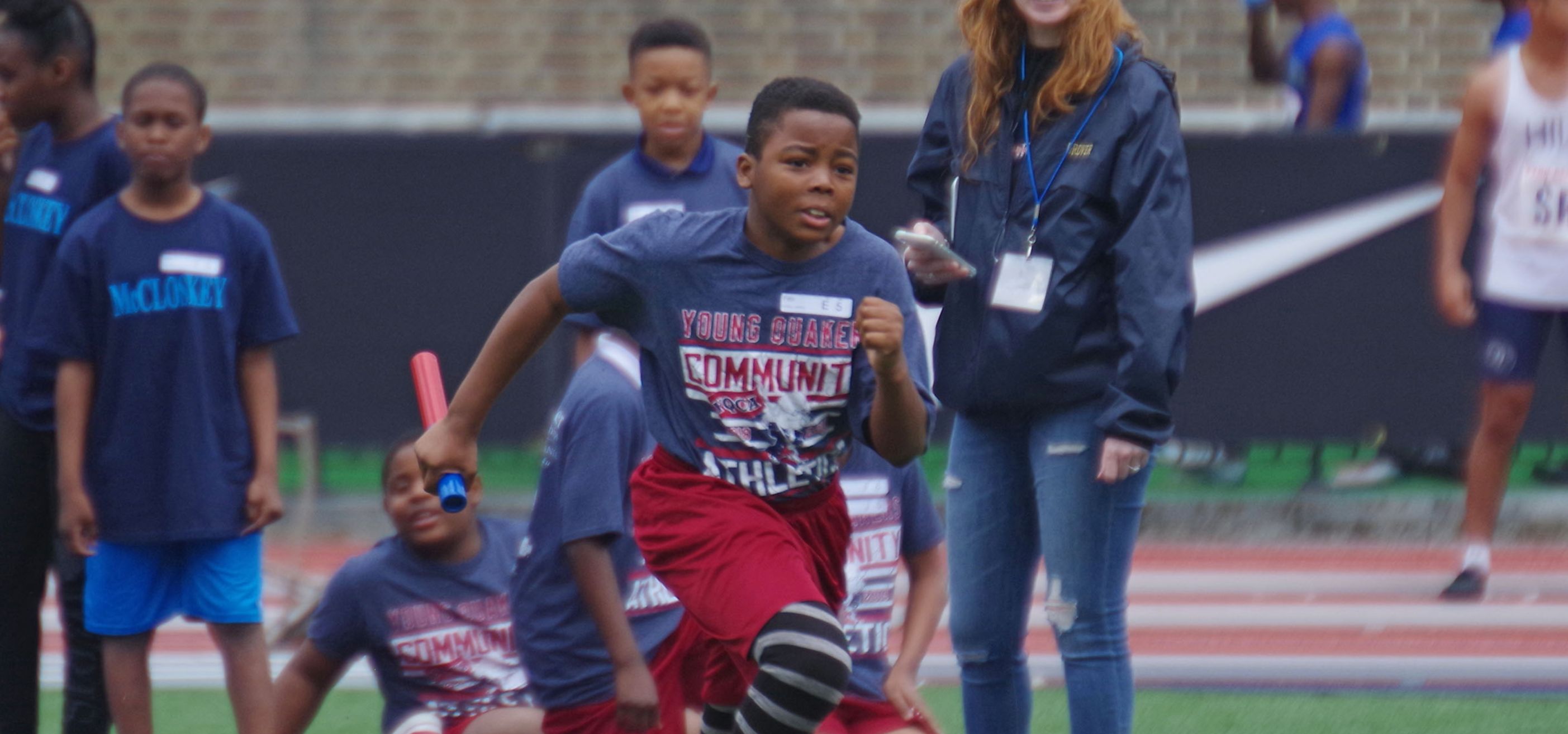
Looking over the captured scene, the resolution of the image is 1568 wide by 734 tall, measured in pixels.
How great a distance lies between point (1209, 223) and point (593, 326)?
13.3 feet

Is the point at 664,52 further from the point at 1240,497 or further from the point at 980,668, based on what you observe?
the point at 1240,497

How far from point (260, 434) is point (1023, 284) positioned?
187 cm

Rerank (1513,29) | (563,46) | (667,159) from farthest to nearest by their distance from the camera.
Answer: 1. (563,46)
2. (1513,29)
3. (667,159)

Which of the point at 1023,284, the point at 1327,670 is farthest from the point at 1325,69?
the point at 1023,284

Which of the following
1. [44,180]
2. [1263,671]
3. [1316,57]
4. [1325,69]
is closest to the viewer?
[44,180]

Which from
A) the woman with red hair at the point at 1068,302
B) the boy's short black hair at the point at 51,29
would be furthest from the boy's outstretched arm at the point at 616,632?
the boy's short black hair at the point at 51,29

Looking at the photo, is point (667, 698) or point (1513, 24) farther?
point (1513, 24)

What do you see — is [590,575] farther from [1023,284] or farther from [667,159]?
[667,159]

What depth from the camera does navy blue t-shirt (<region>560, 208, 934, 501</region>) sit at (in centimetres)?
372

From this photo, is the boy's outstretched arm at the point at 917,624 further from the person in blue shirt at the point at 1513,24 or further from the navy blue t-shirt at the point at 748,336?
the person in blue shirt at the point at 1513,24

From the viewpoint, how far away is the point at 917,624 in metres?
4.33

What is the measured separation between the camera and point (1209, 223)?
8.76 meters

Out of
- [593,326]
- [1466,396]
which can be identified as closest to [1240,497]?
[1466,396]

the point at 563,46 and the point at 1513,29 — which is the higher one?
the point at 1513,29
